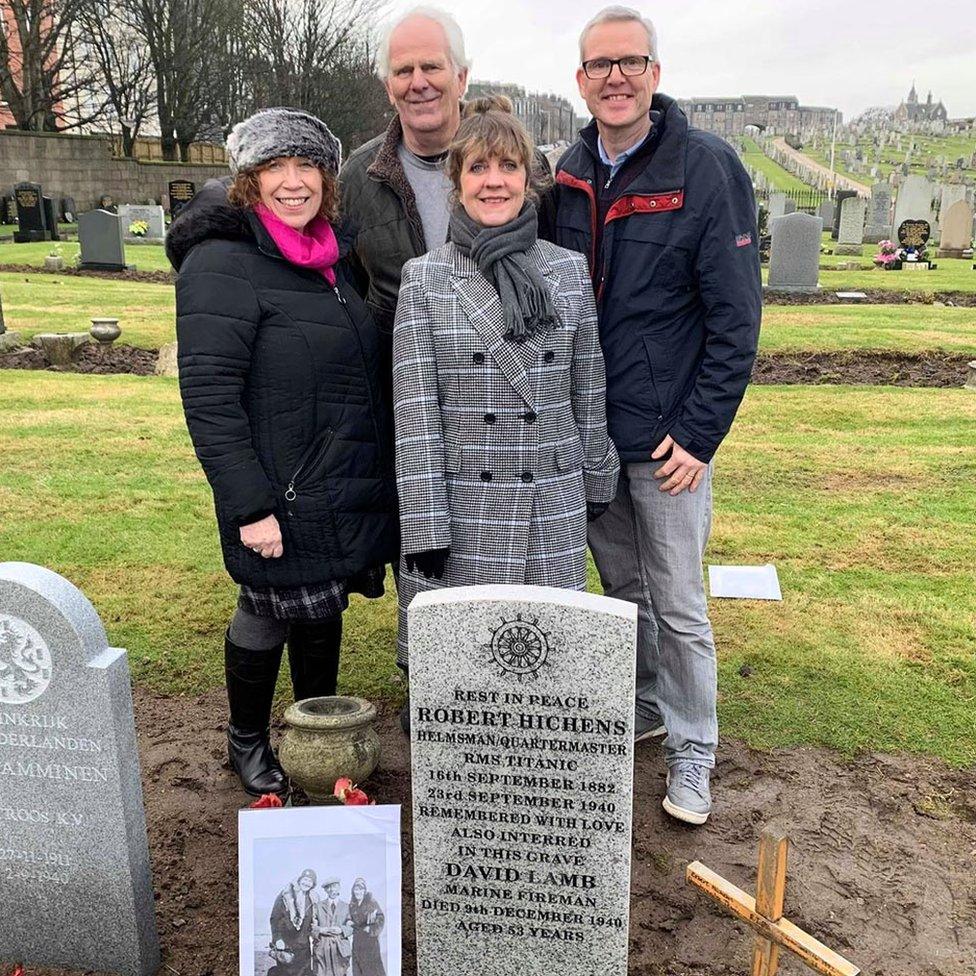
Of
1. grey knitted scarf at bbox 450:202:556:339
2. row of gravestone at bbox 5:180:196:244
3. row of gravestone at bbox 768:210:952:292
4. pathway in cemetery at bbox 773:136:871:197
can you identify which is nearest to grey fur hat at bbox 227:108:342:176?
grey knitted scarf at bbox 450:202:556:339

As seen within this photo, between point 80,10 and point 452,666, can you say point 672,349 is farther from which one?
point 80,10

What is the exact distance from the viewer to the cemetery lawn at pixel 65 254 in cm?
2223

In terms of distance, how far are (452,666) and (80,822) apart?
44.4 inches

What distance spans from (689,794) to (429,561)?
128cm

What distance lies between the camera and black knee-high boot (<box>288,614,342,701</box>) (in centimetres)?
353

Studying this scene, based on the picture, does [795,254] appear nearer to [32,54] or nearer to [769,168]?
[32,54]

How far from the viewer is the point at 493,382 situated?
2973 mm

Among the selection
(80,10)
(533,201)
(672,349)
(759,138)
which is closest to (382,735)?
(672,349)

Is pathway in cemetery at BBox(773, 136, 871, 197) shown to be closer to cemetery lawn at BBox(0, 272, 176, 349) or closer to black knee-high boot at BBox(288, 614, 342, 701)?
cemetery lawn at BBox(0, 272, 176, 349)

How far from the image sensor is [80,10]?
37531 millimetres

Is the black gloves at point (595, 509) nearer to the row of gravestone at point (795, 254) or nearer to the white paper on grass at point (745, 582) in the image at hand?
the white paper on grass at point (745, 582)

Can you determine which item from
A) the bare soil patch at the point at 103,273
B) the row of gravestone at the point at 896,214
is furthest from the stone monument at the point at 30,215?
the row of gravestone at the point at 896,214

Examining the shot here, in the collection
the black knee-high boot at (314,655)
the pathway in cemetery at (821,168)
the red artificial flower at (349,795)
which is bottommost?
the red artificial flower at (349,795)

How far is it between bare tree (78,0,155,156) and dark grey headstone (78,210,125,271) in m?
24.4
